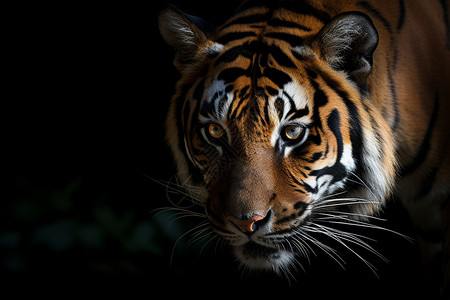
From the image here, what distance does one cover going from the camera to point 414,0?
1.46 meters

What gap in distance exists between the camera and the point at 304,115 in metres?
1.20

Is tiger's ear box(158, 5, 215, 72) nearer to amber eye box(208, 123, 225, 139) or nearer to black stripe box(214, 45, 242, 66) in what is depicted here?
black stripe box(214, 45, 242, 66)

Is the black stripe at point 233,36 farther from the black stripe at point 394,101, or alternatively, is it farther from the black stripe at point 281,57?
the black stripe at point 394,101

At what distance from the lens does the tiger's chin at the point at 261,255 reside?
1265 millimetres

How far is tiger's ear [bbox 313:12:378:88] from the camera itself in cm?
114

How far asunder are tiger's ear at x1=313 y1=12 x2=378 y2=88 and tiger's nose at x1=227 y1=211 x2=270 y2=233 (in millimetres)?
404

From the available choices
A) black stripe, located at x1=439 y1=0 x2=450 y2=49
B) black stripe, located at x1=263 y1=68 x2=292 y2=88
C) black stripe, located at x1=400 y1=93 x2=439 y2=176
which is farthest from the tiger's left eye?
black stripe, located at x1=439 y1=0 x2=450 y2=49

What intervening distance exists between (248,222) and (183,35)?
52 centimetres

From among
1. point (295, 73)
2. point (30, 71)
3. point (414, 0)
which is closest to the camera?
point (295, 73)

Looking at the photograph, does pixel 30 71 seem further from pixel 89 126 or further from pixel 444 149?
pixel 444 149

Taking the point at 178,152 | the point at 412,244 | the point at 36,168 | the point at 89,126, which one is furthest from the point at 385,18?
the point at 36,168

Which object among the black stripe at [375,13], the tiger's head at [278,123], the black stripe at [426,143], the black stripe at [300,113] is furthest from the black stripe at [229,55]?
the black stripe at [426,143]

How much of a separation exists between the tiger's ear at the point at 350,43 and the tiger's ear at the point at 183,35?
0.30 m

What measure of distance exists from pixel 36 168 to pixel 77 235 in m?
0.37
